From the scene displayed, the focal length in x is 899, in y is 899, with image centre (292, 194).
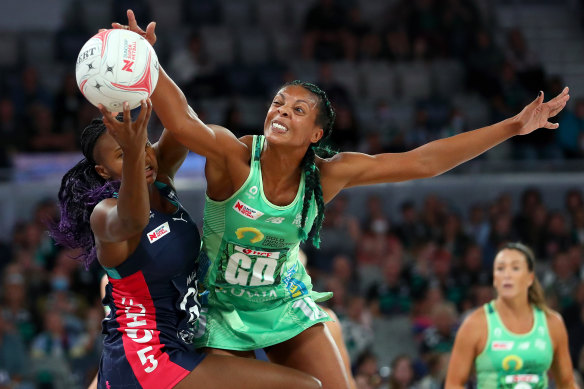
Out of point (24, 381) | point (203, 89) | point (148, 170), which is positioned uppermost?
point (203, 89)

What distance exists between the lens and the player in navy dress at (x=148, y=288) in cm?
354

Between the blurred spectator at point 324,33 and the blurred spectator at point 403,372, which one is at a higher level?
the blurred spectator at point 324,33

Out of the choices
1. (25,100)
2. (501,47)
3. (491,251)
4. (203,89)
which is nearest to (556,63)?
(501,47)

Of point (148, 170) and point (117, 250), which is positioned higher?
point (148, 170)

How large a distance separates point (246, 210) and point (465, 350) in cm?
219

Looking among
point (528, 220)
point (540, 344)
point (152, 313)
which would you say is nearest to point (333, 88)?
point (528, 220)

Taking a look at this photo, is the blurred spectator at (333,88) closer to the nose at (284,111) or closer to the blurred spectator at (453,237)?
the blurred spectator at (453,237)

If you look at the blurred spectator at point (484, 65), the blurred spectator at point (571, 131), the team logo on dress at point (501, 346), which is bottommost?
the team logo on dress at point (501, 346)

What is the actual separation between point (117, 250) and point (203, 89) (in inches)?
277

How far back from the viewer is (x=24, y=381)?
287 inches

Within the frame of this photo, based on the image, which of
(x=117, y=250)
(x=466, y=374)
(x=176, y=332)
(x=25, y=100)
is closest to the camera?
(x=117, y=250)

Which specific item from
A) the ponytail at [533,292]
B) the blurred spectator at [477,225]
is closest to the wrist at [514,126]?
the ponytail at [533,292]

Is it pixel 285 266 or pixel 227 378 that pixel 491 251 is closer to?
pixel 285 266

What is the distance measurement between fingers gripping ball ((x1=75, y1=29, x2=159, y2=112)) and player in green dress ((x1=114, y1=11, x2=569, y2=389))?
40 centimetres
